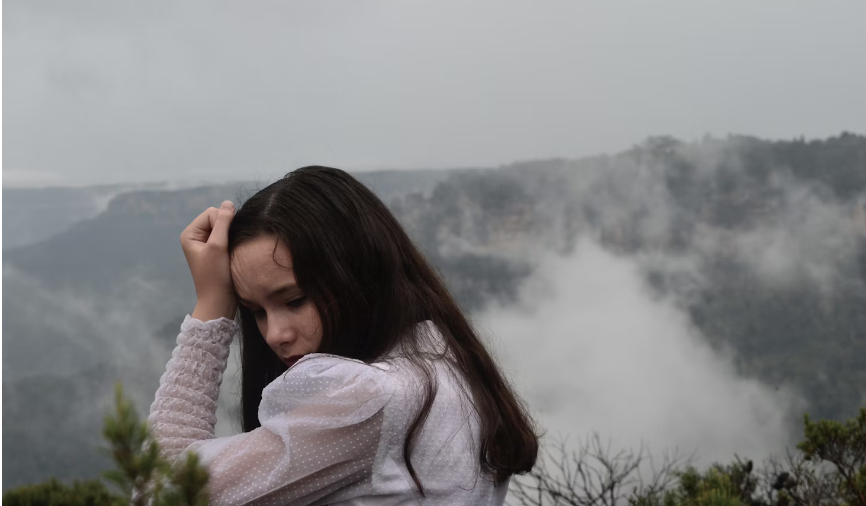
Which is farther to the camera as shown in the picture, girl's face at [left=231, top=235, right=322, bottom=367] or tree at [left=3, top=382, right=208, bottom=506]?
girl's face at [left=231, top=235, right=322, bottom=367]

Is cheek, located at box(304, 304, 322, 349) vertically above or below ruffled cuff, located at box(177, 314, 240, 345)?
above

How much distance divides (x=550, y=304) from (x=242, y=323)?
2.47m

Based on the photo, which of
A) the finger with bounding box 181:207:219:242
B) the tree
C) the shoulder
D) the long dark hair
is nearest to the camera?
the tree

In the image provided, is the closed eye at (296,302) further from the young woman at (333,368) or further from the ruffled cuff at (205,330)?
the ruffled cuff at (205,330)

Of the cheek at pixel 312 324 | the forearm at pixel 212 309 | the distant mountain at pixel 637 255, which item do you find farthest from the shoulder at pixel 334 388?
the distant mountain at pixel 637 255

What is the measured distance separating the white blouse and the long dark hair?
2.3 inches

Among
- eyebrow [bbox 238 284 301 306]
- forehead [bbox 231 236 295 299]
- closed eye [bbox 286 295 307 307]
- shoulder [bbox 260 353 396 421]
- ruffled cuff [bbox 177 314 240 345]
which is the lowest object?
shoulder [bbox 260 353 396 421]

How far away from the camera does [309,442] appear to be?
3.03 ft

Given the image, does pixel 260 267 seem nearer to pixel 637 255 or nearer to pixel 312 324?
pixel 312 324

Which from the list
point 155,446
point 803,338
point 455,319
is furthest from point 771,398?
point 155,446

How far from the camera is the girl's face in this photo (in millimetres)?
1078

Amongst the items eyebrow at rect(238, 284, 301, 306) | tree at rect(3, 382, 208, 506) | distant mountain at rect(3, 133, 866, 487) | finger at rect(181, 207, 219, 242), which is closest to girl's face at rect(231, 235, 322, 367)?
eyebrow at rect(238, 284, 301, 306)

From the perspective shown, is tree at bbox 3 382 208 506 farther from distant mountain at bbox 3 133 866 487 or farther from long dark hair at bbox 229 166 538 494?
distant mountain at bbox 3 133 866 487

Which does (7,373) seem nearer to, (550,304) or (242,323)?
(550,304)
